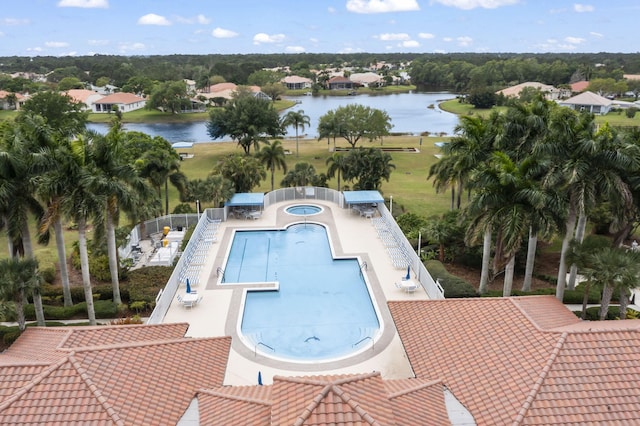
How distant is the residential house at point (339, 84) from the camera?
6176 inches

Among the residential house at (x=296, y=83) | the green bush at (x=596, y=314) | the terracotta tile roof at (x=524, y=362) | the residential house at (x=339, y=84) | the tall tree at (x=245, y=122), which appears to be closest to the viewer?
the terracotta tile roof at (x=524, y=362)

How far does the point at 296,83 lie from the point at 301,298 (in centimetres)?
14018

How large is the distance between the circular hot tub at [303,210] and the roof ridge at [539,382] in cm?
2526

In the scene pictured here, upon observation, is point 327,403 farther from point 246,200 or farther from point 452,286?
point 246,200

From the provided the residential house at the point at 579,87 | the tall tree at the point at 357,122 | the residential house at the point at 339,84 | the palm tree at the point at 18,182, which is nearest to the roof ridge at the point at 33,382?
the palm tree at the point at 18,182

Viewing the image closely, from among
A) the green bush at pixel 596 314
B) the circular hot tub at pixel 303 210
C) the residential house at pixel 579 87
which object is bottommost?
the green bush at pixel 596 314

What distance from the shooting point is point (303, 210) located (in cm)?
3775

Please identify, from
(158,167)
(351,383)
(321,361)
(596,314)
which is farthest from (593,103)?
(351,383)

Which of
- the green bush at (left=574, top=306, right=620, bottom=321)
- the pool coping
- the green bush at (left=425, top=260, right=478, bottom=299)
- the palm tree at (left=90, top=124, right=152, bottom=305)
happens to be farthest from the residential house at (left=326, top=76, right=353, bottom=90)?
the green bush at (left=574, top=306, right=620, bottom=321)

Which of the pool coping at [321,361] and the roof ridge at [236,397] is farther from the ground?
the roof ridge at [236,397]

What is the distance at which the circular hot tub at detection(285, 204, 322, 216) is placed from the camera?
121 ft

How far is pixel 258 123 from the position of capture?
59625mm

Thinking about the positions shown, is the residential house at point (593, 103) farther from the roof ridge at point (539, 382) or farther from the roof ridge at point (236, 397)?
the roof ridge at point (236, 397)

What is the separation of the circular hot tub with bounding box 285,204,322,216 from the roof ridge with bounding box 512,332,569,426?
82.9 ft
